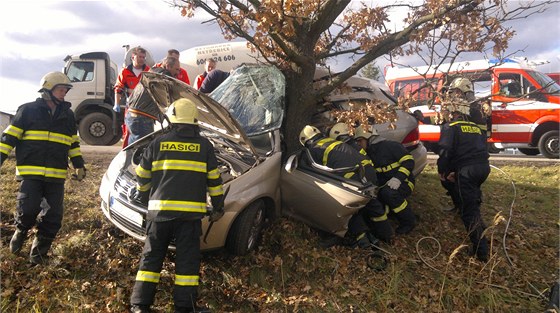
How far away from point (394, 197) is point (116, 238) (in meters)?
3.19

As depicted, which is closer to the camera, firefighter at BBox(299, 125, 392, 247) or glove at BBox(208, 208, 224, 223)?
glove at BBox(208, 208, 224, 223)

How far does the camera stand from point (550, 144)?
31.8ft

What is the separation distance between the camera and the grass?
3.56 meters

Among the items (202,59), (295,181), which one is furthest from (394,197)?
(202,59)

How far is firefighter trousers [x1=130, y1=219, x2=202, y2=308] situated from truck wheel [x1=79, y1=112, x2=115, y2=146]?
758cm

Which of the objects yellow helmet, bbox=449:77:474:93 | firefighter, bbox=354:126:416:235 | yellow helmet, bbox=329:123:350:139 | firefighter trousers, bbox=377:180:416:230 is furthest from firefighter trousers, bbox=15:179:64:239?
yellow helmet, bbox=449:77:474:93

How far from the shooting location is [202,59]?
10.9 m

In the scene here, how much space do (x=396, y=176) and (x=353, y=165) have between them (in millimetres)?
816

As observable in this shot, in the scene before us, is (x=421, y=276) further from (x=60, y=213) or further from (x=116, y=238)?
(x=60, y=213)

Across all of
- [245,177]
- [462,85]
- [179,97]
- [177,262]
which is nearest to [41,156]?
[179,97]

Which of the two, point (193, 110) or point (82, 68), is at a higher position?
point (82, 68)

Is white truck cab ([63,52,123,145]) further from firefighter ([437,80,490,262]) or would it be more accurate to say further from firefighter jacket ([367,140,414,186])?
firefighter ([437,80,490,262])

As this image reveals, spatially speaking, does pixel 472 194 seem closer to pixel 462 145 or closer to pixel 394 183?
pixel 462 145

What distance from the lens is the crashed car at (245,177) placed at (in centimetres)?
373
